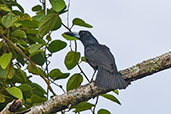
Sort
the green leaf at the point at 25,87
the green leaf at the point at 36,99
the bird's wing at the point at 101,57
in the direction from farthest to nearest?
the bird's wing at the point at 101,57 < the green leaf at the point at 25,87 < the green leaf at the point at 36,99

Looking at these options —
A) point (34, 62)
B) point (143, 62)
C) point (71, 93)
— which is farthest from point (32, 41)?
point (143, 62)

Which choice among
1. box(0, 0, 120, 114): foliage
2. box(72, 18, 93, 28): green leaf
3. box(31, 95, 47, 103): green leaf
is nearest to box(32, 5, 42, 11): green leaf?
box(0, 0, 120, 114): foliage

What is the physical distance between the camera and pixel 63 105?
2480 millimetres

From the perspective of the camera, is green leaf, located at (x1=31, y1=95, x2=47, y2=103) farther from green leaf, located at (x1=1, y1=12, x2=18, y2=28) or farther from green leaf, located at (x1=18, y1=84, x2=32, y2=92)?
green leaf, located at (x1=1, y1=12, x2=18, y2=28)

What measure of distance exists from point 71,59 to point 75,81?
0.46ft

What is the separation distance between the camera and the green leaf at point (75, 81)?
2747 mm

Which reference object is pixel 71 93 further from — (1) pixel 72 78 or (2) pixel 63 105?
(1) pixel 72 78

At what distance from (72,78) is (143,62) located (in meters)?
0.49

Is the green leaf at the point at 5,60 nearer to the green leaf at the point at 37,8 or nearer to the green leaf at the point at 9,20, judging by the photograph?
the green leaf at the point at 9,20

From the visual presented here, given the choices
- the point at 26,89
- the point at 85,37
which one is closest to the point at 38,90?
the point at 26,89

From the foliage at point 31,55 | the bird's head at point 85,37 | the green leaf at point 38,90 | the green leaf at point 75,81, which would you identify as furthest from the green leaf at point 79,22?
the bird's head at point 85,37

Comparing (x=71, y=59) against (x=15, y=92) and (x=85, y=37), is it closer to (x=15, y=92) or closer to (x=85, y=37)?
(x=15, y=92)

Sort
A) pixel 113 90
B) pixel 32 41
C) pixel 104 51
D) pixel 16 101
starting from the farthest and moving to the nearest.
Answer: pixel 104 51 < pixel 32 41 < pixel 113 90 < pixel 16 101

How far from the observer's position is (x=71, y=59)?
2771mm
